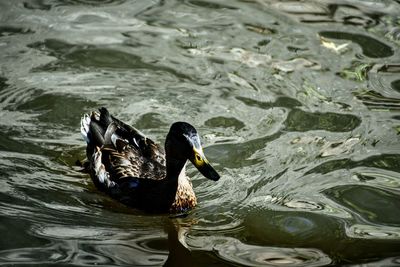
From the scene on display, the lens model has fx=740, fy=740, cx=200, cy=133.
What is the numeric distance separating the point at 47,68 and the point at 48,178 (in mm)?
2472

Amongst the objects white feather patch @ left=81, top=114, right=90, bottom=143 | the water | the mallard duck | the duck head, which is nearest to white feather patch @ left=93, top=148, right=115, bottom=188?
the mallard duck

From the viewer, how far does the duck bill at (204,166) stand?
21.5 ft

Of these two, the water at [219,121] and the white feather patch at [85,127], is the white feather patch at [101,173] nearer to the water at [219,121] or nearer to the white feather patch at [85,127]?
the water at [219,121]

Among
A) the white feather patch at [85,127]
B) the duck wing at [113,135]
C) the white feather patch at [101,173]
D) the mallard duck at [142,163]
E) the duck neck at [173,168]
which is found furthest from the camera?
the white feather patch at [85,127]

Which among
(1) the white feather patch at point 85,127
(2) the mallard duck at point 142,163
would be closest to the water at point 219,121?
(2) the mallard duck at point 142,163

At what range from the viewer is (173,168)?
23.3ft

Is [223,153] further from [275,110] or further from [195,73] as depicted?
[195,73]

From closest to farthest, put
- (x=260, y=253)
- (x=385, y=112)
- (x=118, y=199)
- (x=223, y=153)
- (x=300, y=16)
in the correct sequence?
(x=260, y=253)
(x=118, y=199)
(x=223, y=153)
(x=385, y=112)
(x=300, y=16)

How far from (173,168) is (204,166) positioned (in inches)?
21.7

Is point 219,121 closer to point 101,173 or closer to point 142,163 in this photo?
point 142,163

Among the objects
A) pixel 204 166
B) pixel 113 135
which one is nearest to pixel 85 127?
pixel 113 135

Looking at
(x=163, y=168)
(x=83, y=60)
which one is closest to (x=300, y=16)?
(x=83, y=60)

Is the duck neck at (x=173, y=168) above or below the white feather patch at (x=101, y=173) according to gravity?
above

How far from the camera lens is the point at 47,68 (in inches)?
377
